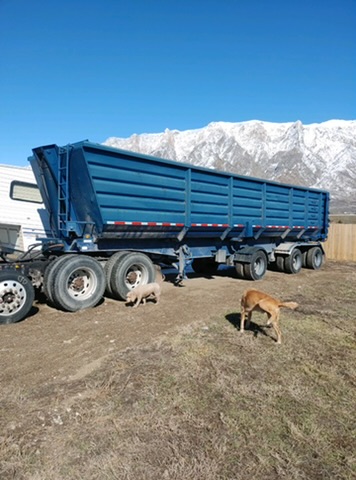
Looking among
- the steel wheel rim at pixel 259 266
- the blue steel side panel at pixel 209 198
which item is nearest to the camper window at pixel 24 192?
the blue steel side panel at pixel 209 198

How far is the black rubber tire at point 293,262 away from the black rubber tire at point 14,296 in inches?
332

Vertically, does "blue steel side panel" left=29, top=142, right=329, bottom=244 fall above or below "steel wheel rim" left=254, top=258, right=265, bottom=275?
above

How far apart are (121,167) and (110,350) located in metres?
3.74

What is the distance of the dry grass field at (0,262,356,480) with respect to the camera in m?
2.26

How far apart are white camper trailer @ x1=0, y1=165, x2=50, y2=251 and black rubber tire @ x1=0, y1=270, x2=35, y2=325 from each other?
4544 mm

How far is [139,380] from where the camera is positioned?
3367 millimetres

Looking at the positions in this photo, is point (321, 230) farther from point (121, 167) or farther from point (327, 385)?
point (327, 385)

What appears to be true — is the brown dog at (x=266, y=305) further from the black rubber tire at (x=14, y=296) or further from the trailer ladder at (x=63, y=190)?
the trailer ladder at (x=63, y=190)

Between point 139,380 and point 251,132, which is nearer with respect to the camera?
point 139,380

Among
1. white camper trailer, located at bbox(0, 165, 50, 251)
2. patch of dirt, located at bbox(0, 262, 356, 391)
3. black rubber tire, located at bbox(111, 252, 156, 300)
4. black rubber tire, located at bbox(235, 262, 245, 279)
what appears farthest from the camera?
white camper trailer, located at bbox(0, 165, 50, 251)

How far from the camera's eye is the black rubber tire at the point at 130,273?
262 inches

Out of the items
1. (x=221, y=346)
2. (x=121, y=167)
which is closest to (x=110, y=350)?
(x=221, y=346)

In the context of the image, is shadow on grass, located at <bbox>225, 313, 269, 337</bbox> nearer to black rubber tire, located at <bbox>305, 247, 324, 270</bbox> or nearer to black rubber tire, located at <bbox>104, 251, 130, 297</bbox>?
black rubber tire, located at <bbox>104, 251, 130, 297</bbox>

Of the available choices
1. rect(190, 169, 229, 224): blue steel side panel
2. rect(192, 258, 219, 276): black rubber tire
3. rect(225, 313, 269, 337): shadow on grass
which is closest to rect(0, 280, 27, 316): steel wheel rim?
rect(225, 313, 269, 337): shadow on grass
